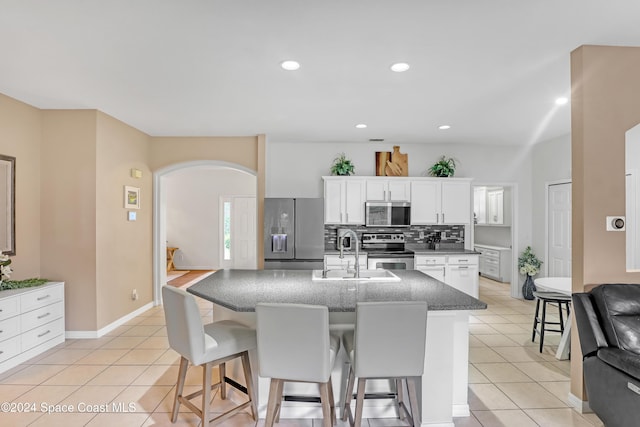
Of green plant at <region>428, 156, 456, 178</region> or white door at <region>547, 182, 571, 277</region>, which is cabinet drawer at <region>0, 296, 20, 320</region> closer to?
green plant at <region>428, 156, 456, 178</region>

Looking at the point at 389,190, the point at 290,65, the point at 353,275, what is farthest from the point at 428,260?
the point at 290,65

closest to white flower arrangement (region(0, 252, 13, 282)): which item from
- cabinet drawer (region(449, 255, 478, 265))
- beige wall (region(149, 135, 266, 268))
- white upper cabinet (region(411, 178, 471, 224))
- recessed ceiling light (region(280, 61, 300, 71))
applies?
beige wall (region(149, 135, 266, 268))

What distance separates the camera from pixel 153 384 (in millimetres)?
3135

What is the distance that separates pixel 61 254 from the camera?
4281 millimetres

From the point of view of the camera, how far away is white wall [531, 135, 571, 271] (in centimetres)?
567

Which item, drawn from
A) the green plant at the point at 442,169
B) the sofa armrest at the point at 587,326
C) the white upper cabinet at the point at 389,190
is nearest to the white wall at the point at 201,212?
the white upper cabinet at the point at 389,190

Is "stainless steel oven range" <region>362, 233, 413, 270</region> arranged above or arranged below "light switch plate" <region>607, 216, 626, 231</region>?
below

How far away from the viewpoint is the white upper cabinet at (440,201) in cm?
596

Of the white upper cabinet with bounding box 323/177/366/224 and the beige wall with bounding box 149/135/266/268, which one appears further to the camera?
the white upper cabinet with bounding box 323/177/366/224

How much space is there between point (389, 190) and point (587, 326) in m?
3.75

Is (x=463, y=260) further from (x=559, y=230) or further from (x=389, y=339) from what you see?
(x=389, y=339)

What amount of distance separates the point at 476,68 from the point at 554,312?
13.5 ft

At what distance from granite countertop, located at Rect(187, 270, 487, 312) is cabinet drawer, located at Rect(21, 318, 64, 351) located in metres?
1.99

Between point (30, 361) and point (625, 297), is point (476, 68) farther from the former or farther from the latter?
point (30, 361)
